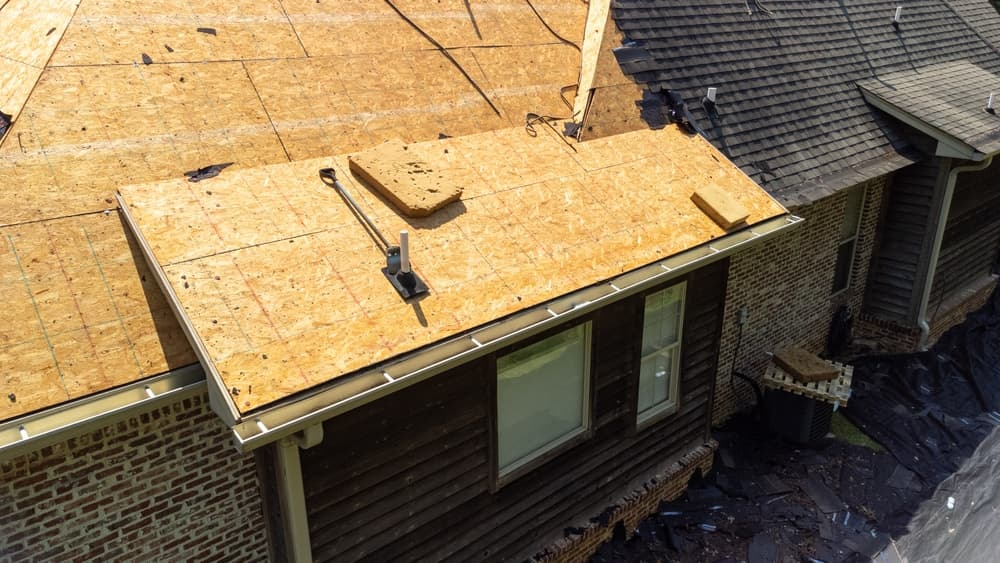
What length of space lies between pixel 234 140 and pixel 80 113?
105cm

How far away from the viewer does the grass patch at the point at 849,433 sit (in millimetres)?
9102

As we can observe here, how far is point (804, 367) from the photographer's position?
866cm

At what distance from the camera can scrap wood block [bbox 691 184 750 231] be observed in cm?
650

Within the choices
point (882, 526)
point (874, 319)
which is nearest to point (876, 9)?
point (874, 319)

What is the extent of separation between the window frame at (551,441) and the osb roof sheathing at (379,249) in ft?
2.46

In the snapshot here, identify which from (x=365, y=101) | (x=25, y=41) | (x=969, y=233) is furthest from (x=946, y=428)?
(x=25, y=41)

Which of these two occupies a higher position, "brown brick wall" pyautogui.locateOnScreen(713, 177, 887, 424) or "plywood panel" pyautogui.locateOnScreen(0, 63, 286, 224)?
"plywood panel" pyautogui.locateOnScreen(0, 63, 286, 224)

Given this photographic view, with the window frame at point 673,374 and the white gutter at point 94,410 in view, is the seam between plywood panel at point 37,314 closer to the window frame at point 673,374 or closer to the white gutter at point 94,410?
A: the white gutter at point 94,410

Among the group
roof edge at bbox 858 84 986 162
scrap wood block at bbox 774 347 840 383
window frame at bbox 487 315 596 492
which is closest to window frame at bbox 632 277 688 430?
window frame at bbox 487 315 596 492

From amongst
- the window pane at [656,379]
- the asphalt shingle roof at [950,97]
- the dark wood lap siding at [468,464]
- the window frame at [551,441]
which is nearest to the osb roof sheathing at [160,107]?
the dark wood lap siding at [468,464]

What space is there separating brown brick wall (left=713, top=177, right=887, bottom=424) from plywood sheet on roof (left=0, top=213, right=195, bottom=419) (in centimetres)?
639

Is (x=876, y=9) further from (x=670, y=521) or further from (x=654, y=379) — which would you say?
(x=670, y=521)

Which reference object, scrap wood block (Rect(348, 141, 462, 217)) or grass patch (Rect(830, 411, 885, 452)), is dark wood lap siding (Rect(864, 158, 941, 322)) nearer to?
grass patch (Rect(830, 411, 885, 452))

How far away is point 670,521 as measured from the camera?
7688 millimetres
